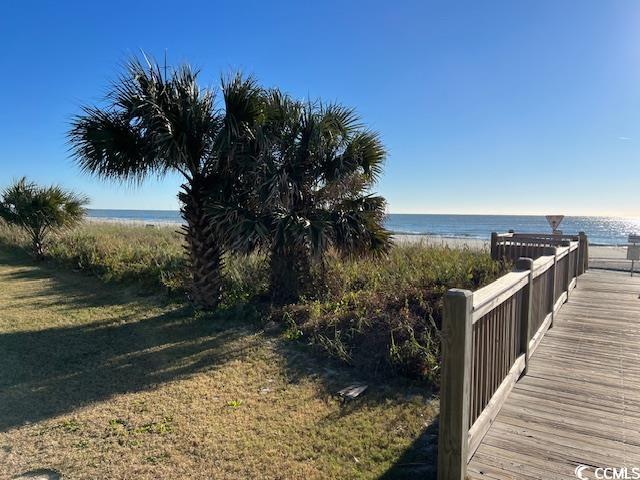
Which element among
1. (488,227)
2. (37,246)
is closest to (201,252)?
(37,246)

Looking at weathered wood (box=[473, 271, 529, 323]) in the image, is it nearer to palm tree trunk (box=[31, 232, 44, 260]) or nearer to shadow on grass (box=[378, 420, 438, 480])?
shadow on grass (box=[378, 420, 438, 480])

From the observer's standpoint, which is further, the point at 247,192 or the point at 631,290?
the point at 631,290

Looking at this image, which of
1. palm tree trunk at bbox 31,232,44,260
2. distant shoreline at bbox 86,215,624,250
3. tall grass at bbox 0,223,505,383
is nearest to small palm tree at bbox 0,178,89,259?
palm tree trunk at bbox 31,232,44,260

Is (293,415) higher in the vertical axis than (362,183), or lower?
lower

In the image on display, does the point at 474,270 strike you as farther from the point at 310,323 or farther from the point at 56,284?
the point at 56,284

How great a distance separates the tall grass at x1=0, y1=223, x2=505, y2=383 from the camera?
16.1 ft

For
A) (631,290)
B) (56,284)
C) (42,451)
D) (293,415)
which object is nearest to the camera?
(42,451)

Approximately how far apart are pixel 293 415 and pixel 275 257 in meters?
3.62

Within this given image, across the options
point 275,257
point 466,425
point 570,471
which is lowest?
point 570,471

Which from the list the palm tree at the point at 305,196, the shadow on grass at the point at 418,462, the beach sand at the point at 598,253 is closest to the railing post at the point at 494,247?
the beach sand at the point at 598,253

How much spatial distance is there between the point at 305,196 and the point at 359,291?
1874 millimetres

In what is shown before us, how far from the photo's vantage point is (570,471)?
2568 mm

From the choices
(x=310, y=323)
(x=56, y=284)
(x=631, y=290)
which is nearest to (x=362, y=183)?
(x=310, y=323)

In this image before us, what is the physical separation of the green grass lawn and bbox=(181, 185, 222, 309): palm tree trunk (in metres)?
0.84
